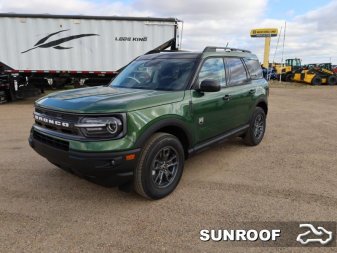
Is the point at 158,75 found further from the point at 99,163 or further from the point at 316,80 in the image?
the point at 316,80

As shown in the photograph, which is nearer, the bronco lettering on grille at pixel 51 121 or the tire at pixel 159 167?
the bronco lettering on grille at pixel 51 121

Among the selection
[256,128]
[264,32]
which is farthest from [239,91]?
[264,32]

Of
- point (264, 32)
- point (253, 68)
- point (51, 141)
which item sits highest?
point (264, 32)

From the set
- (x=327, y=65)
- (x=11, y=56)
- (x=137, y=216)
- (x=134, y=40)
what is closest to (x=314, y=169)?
(x=137, y=216)

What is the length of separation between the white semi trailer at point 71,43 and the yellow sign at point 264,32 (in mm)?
20609

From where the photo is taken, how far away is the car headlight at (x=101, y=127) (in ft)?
9.66

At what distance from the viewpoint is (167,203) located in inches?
138

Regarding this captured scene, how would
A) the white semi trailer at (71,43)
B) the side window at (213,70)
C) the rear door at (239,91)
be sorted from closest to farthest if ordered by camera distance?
the side window at (213,70) < the rear door at (239,91) < the white semi trailer at (71,43)

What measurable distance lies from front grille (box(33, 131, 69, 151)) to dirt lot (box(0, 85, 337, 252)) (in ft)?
2.48

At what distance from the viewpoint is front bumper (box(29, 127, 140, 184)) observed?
2.92 metres

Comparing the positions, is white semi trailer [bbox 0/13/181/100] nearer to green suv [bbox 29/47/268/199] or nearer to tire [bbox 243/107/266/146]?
tire [bbox 243/107/266/146]

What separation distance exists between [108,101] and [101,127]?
325 millimetres

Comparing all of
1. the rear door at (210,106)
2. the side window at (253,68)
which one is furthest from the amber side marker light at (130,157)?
the side window at (253,68)

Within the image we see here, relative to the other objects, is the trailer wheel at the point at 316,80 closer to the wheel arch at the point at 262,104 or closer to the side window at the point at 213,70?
the wheel arch at the point at 262,104
